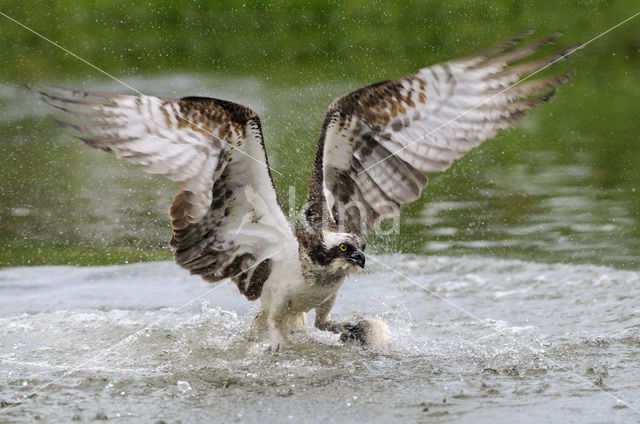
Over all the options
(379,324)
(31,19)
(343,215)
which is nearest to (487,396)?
(379,324)

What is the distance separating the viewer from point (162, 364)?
6219 millimetres

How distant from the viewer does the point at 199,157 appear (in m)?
5.77

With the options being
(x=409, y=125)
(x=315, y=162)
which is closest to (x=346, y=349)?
(x=315, y=162)

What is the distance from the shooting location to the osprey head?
6.11 m

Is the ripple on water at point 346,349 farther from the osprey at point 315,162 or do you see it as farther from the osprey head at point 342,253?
the osprey head at point 342,253

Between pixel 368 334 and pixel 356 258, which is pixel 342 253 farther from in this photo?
pixel 368 334

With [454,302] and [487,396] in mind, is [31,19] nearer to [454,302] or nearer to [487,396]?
[454,302]

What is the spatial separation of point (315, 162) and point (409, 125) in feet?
2.22

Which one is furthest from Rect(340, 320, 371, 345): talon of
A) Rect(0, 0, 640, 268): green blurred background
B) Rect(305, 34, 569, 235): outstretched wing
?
Rect(0, 0, 640, 268): green blurred background

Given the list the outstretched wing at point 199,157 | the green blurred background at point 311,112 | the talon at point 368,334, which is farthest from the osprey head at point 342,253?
the green blurred background at point 311,112

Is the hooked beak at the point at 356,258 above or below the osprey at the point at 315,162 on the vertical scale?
below

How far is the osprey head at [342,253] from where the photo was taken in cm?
611

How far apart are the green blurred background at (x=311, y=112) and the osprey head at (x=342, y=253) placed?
213cm

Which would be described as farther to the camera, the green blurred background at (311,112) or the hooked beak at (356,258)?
the green blurred background at (311,112)
